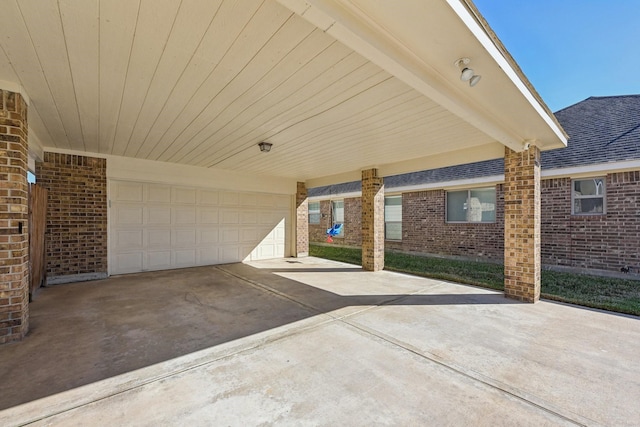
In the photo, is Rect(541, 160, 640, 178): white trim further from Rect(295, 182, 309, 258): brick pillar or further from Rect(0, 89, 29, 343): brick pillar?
Rect(0, 89, 29, 343): brick pillar

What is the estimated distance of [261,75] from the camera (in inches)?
109

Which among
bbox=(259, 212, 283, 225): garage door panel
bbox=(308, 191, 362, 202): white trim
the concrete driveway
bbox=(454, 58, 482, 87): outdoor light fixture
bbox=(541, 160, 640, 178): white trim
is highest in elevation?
bbox=(454, 58, 482, 87): outdoor light fixture

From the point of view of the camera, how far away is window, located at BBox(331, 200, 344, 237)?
551 inches

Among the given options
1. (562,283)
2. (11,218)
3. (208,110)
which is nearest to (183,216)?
(11,218)

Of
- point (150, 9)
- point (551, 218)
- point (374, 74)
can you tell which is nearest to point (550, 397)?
point (374, 74)

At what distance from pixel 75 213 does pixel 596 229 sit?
11750 millimetres

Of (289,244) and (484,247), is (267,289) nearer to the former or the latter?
(289,244)

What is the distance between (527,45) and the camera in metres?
6.43

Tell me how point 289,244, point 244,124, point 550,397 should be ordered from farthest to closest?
point 289,244
point 244,124
point 550,397

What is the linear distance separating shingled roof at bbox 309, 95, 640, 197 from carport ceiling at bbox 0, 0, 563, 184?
136 inches

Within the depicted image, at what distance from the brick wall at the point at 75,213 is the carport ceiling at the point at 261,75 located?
85 centimetres

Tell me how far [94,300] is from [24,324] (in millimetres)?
1362

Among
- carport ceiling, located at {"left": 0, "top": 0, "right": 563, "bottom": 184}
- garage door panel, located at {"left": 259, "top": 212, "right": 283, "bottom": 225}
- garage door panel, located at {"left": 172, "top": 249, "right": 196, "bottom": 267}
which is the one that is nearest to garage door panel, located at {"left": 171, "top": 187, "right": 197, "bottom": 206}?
garage door panel, located at {"left": 172, "top": 249, "right": 196, "bottom": 267}

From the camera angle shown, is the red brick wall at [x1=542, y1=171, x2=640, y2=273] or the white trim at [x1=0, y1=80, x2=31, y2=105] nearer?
the white trim at [x1=0, y1=80, x2=31, y2=105]
